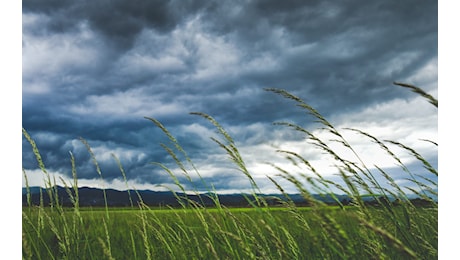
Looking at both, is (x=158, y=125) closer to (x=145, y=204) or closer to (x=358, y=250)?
(x=145, y=204)

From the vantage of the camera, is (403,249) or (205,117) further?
(205,117)

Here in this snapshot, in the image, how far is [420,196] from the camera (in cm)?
263

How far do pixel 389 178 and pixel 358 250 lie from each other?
1.93 ft
